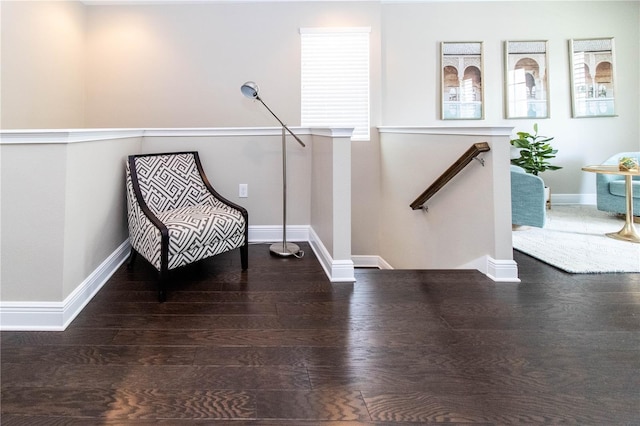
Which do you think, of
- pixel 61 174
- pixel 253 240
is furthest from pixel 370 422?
pixel 253 240

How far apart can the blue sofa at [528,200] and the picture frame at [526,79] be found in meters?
1.50

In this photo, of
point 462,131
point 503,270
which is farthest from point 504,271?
point 462,131

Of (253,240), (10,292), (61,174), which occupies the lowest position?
(10,292)

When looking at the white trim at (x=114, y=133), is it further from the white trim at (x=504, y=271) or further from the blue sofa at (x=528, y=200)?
the blue sofa at (x=528, y=200)

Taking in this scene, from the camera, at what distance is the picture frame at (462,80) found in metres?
4.84

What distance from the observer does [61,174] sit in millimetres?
1844

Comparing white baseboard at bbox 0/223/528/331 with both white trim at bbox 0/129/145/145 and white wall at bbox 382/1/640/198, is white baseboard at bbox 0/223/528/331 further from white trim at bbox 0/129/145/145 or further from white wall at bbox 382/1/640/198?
white wall at bbox 382/1/640/198

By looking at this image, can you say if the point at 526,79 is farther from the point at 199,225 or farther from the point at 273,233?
the point at 199,225

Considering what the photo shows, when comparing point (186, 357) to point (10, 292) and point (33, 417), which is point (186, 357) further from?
point (10, 292)

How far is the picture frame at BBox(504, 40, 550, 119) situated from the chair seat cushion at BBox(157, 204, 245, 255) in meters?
4.22

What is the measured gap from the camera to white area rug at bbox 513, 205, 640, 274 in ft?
9.29

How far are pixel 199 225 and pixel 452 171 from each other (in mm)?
1818

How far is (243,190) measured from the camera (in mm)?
3426

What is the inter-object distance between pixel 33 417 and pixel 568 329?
2259 mm
